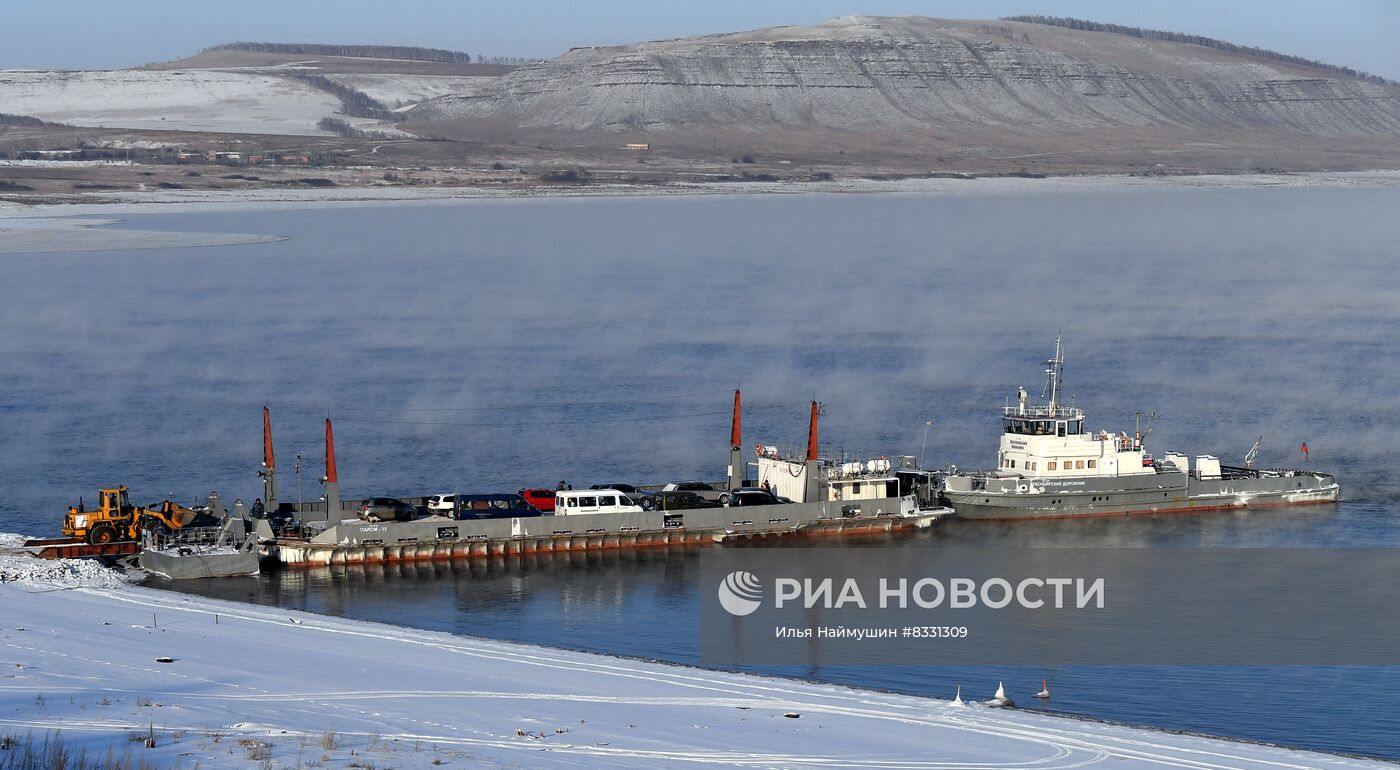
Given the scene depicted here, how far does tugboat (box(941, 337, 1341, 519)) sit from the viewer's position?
144 feet

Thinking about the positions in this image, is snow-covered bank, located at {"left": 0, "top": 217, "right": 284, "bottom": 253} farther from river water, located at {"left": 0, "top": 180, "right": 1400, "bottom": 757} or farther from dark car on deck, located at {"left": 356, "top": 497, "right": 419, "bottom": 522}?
dark car on deck, located at {"left": 356, "top": 497, "right": 419, "bottom": 522}

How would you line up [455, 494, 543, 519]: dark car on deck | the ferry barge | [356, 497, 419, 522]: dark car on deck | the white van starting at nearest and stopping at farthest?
the ferry barge < [356, 497, 419, 522]: dark car on deck < [455, 494, 543, 519]: dark car on deck < the white van

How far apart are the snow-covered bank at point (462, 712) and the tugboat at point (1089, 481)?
17.9m

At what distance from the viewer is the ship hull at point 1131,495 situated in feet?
143

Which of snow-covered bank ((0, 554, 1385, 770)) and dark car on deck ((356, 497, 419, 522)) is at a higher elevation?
dark car on deck ((356, 497, 419, 522))

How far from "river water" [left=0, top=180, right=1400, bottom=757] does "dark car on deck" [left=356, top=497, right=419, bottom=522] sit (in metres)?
1.67

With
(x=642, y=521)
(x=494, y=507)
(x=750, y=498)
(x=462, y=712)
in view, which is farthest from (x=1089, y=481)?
(x=462, y=712)

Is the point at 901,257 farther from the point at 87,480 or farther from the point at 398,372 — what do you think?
the point at 87,480

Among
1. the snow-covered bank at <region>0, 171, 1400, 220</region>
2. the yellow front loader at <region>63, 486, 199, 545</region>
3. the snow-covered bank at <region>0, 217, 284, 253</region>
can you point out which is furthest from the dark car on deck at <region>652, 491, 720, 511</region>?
the snow-covered bank at <region>0, 171, 1400, 220</region>

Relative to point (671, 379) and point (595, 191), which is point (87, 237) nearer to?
point (671, 379)

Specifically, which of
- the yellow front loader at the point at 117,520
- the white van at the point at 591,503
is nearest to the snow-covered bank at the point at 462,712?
the yellow front loader at the point at 117,520

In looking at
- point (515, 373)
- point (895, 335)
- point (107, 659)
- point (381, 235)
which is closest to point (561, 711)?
point (107, 659)

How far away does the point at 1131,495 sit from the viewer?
44750mm

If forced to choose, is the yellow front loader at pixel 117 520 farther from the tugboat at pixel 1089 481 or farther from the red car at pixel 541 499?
the tugboat at pixel 1089 481
